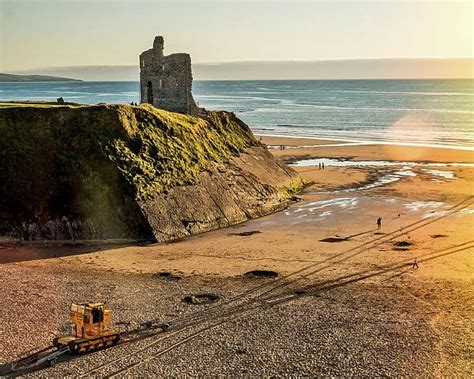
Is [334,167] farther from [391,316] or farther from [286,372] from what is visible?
[286,372]

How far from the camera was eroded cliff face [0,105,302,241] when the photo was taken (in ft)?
121

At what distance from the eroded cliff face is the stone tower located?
22.2ft

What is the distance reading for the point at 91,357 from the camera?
20.8 metres

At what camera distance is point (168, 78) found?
52.4 metres

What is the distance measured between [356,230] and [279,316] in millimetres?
15437

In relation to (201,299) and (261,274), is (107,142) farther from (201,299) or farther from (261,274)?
(201,299)

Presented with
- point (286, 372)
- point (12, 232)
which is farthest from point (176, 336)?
point (12, 232)

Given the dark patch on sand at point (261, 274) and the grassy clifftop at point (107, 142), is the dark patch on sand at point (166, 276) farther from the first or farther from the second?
the grassy clifftop at point (107, 142)

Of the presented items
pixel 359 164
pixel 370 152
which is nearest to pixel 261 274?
pixel 359 164

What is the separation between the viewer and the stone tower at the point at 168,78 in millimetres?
51844

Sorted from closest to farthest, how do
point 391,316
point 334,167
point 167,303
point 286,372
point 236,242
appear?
point 286,372 < point 391,316 < point 167,303 < point 236,242 < point 334,167

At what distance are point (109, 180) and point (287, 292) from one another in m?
16.2

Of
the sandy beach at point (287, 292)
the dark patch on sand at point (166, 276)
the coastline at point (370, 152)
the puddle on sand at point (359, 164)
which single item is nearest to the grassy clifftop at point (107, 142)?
the sandy beach at point (287, 292)

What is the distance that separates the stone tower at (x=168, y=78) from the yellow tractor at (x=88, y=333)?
32.9m
